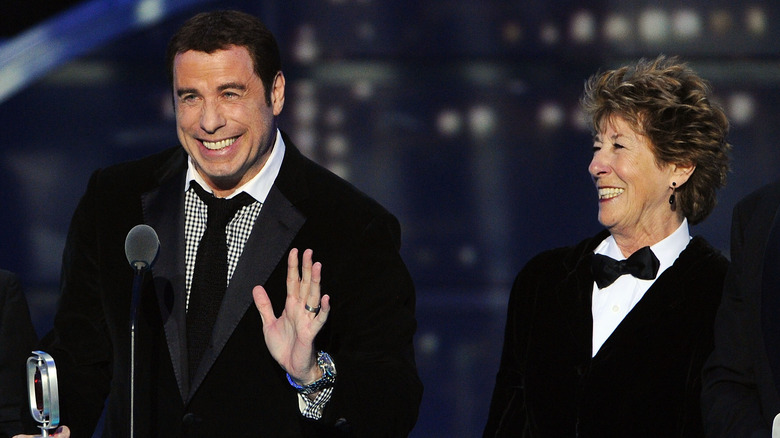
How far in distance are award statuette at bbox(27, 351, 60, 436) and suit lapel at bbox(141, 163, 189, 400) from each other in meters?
0.36

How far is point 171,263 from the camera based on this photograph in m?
2.49

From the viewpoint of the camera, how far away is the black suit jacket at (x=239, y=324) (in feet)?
7.86

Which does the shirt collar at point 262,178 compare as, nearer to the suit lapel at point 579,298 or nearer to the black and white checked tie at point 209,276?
the black and white checked tie at point 209,276

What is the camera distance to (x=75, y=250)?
8.48 feet

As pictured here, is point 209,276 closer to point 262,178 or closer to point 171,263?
point 171,263

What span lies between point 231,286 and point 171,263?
0.16 meters

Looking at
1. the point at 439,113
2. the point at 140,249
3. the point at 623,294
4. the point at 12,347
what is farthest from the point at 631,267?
the point at 439,113

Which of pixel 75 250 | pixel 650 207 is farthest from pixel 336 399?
pixel 650 207

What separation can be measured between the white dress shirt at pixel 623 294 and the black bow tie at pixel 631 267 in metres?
0.02

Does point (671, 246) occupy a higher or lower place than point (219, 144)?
lower

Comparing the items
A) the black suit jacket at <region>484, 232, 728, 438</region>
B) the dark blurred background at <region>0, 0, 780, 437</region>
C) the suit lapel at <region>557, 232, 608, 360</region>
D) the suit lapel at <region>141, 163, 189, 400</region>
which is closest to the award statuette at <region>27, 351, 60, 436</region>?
the suit lapel at <region>141, 163, 189, 400</region>

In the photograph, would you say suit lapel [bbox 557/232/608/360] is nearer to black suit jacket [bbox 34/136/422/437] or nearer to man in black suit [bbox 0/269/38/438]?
black suit jacket [bbox 34/136/422/437]

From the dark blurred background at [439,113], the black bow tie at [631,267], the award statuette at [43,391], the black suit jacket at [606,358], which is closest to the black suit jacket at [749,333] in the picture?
the black suit jacket at [606,358]

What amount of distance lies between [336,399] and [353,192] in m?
0.53
